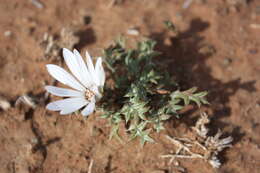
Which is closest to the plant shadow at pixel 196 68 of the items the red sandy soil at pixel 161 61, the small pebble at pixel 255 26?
the red sandy soil at pixel 161 61

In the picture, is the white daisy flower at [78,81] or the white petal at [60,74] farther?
the white petal at [60,74]

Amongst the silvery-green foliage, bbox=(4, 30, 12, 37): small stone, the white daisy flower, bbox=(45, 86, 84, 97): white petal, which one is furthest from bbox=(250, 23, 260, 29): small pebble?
bbox=(4, 30, 12, 37): small stone

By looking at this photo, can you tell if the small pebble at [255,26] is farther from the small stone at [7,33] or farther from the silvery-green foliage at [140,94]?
the small stone at [7,33]

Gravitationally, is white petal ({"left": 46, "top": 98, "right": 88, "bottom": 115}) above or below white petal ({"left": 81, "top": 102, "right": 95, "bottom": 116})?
above

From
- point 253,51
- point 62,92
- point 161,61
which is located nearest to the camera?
point 62,92

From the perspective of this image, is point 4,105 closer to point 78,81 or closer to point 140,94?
point 78,81

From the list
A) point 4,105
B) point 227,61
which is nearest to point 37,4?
point 4,105

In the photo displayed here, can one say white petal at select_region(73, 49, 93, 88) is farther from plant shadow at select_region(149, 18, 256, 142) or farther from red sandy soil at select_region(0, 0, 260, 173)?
plant shadow at select_region(149, 18, 256, 142)
